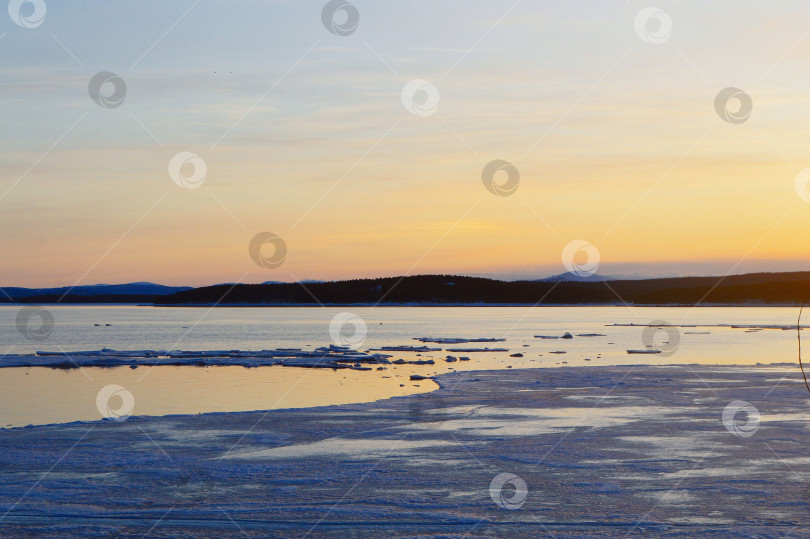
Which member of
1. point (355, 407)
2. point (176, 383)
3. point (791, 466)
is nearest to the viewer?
point (791, 466)

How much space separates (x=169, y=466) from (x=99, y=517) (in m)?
2.67

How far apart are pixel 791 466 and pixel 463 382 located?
44.8 feet

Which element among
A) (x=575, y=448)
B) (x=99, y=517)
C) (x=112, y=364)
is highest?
(x=112, y=364)

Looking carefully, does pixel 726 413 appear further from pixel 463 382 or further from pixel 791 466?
pixel 463 382

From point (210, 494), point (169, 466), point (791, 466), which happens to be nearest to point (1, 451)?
point (169, 466)

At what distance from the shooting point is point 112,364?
111ft

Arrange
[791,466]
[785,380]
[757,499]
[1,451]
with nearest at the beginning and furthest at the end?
1. [757,499]
2. [791,466]
3. [1,451]
4. [785,380]

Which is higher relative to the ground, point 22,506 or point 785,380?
point 785,380

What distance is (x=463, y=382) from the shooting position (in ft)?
81.0

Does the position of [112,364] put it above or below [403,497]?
above

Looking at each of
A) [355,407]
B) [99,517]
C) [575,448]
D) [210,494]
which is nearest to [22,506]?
[99,517]

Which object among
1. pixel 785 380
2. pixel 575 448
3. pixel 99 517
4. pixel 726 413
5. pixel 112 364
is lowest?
pixel 99 517

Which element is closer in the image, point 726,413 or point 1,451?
point 1,451

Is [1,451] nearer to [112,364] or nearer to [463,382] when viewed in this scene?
[463,382]
